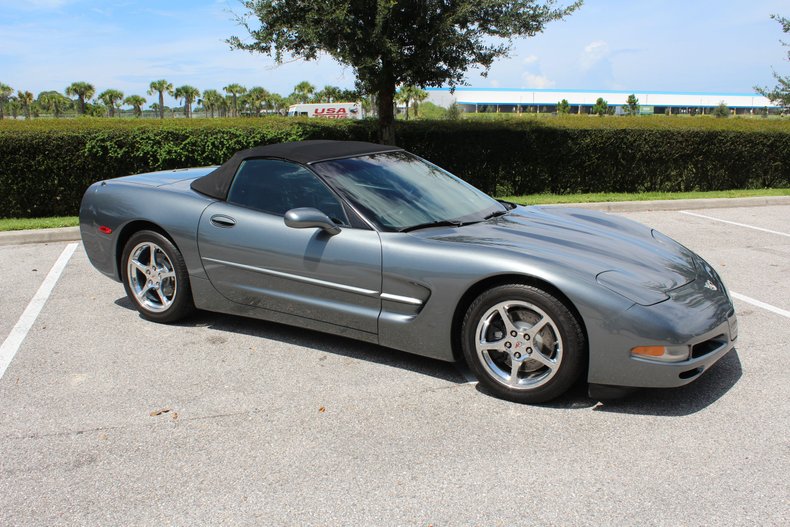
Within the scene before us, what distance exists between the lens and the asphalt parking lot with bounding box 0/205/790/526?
2.73 meters

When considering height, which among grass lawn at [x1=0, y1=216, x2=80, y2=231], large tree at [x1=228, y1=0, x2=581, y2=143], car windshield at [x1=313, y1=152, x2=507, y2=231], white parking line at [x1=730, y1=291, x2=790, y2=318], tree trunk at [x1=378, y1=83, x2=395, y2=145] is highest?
large tree at [x1=228, y1=0, x2=581, y2=143]

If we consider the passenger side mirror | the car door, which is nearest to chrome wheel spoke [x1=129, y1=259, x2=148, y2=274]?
the car door

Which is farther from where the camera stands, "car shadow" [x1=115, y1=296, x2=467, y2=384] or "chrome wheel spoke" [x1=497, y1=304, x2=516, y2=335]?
"car shadow" [x1=115, y1=296, x2=467, y2=384]

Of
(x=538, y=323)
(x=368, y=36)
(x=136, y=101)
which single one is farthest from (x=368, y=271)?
(x=136, y=101)

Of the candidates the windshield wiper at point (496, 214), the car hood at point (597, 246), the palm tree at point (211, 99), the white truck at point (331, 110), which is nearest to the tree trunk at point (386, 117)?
the windshield wiper at point (496, 214)

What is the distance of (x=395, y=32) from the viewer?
10.2 m

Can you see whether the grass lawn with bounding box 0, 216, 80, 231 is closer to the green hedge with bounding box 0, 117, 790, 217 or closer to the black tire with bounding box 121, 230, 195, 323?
the green hedge with bounding box 0, 117, 790, 217

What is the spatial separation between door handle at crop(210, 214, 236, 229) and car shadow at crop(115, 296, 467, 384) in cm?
80

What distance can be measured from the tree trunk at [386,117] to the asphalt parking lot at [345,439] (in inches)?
279

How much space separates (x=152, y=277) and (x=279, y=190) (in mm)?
1277

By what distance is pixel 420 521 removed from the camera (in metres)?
2.63

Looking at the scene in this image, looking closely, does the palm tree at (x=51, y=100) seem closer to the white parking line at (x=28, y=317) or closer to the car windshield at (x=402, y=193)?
the white parking line at (x=28, y=317)

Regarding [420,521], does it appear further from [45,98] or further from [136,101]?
[45,98]

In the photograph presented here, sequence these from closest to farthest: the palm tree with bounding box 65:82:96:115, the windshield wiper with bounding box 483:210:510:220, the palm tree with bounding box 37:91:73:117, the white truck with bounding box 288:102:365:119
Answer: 1. the windshield wiper with bounding box 483:210:510:220
2. the white truck with bounding box 288:102:365:119
3. the palm tree with bounding box 65:82:96:115
4. the palm tree with bounding box 37:91:73:117
